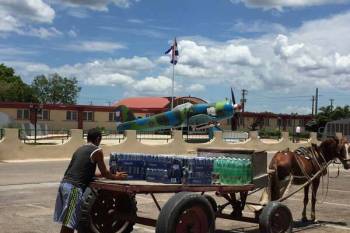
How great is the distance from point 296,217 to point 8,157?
861 inches

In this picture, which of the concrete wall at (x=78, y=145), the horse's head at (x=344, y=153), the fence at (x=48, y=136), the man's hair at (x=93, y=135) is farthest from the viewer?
the fence at (x=48, y=136)

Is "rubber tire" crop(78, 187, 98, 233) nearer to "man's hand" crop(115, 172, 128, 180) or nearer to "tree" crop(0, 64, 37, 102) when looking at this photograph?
"man's hand" crop(115, 172, 128, 180)

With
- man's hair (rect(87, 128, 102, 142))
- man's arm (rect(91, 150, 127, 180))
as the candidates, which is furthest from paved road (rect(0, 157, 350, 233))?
man's hair (rect(87, 128, 102, 142))

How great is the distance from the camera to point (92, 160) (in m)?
7.34

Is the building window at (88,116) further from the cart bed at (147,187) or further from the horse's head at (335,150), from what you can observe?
the cart bed at (147,187)

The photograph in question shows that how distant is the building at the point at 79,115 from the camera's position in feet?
211

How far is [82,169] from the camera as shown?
7324mm

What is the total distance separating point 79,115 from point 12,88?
2321cm

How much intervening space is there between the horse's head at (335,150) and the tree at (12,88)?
3190 inches

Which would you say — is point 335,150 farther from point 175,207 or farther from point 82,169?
point 82,169

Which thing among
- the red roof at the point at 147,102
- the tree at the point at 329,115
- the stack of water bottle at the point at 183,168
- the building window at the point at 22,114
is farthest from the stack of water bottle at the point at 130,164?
the tree at the point at 329,115

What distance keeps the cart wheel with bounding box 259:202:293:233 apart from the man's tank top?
2.86 m

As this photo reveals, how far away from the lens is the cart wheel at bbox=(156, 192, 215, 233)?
7.05m

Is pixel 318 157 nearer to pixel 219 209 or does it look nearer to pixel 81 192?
pixel 219 209
